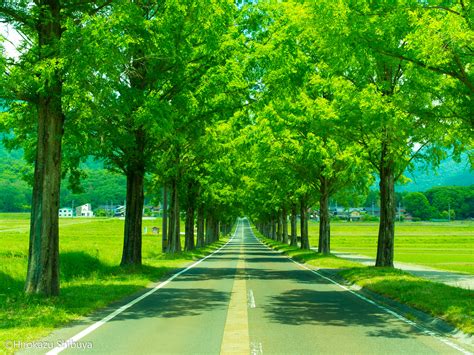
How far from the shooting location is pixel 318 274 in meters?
23.6

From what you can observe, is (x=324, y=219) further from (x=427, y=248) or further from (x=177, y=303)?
(x=177, y=303)

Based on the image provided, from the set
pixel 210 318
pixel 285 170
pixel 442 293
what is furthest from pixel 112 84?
pixel 285 170

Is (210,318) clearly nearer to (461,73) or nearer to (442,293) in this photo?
(442,293)

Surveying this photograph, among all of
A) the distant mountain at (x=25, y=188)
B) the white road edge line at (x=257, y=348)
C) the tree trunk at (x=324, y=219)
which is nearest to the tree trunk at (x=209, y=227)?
the tree trunk at (x=324, y=219)

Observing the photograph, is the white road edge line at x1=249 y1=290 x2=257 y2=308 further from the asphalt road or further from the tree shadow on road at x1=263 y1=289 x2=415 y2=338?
the tree shadow on road at x1=263 y1=289 x2=415 y2=338

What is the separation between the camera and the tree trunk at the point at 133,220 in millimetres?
22734

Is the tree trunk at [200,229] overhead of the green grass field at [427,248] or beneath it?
overhead

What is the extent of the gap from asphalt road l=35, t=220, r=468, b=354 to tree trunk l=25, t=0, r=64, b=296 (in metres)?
2.21

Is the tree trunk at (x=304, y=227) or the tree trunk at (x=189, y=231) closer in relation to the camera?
the tree trunk at (x=304, y=227)

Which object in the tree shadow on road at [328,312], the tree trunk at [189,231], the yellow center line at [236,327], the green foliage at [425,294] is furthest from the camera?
the tree trunk at [189,231]

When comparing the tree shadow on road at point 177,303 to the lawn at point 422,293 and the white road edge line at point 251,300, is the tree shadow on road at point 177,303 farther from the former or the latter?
the lawn at point 422,293

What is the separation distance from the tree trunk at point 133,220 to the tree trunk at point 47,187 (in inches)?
373

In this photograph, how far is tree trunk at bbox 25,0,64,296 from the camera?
1275 cm

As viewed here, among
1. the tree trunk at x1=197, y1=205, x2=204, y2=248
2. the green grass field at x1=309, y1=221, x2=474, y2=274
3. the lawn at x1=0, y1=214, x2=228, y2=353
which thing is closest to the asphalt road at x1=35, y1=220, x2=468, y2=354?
the lawn at x1=0, y1=214, x2=228, y2=353
